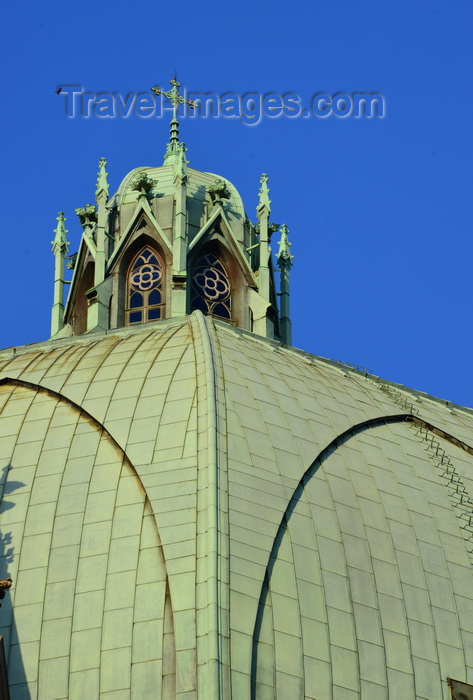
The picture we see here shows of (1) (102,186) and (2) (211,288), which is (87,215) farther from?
(2) (211,288)

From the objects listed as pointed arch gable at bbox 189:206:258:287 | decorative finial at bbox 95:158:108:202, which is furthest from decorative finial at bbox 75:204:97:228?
pointed arch gable at bbox 189:206:258:287

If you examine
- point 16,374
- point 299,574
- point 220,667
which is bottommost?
point 220,667

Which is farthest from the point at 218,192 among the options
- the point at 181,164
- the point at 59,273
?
the point at 59,273

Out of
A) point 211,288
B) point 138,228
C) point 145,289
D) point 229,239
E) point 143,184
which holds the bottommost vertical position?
point 145,289

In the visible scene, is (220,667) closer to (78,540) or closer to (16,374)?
(78,540)

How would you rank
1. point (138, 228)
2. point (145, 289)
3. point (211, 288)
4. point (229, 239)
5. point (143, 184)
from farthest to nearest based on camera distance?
point (229, 239) < point (143, 184) < point (211, 288) < point (138, 228) < point (145, 289)

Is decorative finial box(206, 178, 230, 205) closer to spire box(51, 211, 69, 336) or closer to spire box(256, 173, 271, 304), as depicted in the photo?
spire box(256, 173, 271, 304)

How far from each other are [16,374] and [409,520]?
47.3ft

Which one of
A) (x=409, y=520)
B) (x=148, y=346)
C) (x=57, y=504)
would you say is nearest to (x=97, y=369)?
(x=148, y=346)

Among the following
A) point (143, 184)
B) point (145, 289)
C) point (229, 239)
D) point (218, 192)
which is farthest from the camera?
point (218, 192)

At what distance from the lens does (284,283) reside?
278 ft

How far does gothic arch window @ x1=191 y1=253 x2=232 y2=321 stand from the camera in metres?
79.9

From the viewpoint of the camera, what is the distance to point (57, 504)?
62.1 metres

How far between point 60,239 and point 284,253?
9471 mm
